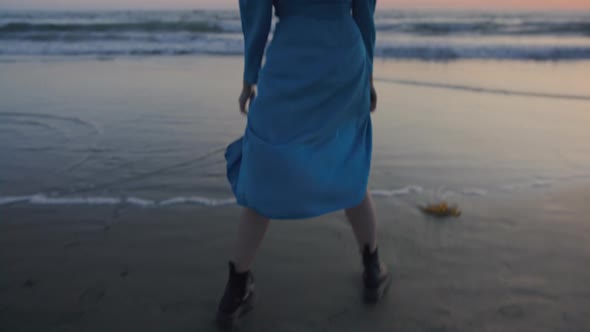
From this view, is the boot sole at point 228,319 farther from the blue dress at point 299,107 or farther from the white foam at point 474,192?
the white foam at point 474,192

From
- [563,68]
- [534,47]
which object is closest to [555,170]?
[563,68]

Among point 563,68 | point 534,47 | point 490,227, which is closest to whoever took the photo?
point 490,227

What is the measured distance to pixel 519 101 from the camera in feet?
20.2

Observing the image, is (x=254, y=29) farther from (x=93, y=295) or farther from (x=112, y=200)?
(x=112, y=200)

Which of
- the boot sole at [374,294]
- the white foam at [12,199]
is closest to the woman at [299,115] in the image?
the boot sole at [374,294]

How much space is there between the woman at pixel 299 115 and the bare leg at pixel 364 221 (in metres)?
0.16

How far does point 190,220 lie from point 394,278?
127cm

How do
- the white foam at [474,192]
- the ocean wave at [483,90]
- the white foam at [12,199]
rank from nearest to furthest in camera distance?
the white foam at [12,199]
the white foam at [474,192]
the ocean wave at [483,90]

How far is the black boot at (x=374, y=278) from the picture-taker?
2098 mm

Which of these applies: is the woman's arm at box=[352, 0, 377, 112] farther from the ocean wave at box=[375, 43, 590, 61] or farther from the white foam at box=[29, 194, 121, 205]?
the ocean wave at box=[375, 43, 590, 61]

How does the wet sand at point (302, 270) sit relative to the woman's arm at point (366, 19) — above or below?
below

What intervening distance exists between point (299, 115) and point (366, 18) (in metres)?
0.56

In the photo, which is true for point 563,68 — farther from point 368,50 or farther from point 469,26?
point 469,26

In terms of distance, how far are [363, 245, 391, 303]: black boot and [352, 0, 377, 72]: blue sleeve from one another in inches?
35.3
